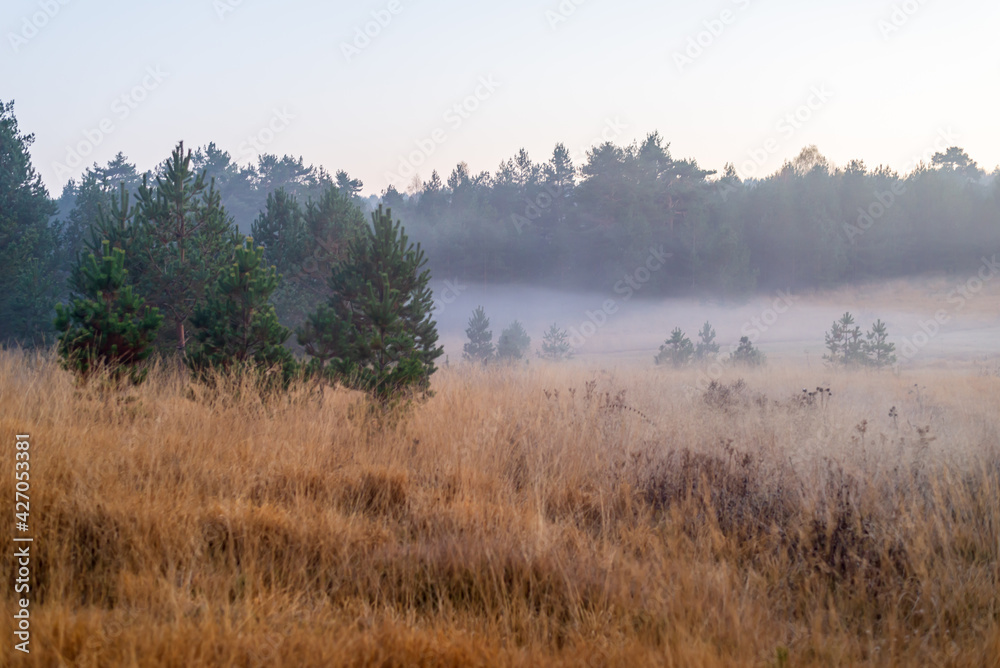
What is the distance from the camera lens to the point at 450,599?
11.0 ft

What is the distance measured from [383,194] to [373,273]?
162ft

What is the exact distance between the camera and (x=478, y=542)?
374 cm

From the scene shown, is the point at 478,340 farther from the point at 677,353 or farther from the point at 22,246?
the point at 22,246

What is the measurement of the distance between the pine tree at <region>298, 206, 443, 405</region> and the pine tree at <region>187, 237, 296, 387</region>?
714 mm

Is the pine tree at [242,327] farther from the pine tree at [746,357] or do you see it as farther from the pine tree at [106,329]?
the pine tree at [746,357]

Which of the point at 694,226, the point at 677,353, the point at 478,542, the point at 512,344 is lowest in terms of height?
the point at 478,542

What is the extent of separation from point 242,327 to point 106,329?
147 cm

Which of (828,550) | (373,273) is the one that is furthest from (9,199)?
(828,550)

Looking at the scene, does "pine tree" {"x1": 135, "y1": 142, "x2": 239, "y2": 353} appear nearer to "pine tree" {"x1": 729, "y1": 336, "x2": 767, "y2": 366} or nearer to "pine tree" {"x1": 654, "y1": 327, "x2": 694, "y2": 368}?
"pine tree" {"x1": 654, "y1": 327, "x2": 694, "y2": 368}

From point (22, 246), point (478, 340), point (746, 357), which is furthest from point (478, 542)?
point (22, 246)

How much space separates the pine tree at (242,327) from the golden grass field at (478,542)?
89cm

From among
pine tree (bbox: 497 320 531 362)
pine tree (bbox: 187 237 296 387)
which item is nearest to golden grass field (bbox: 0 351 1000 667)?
pine tree (bbox: 187 237 296 387)

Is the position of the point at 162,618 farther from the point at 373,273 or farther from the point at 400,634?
the point at 373,273

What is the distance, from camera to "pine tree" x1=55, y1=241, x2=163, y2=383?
21.1 ft
